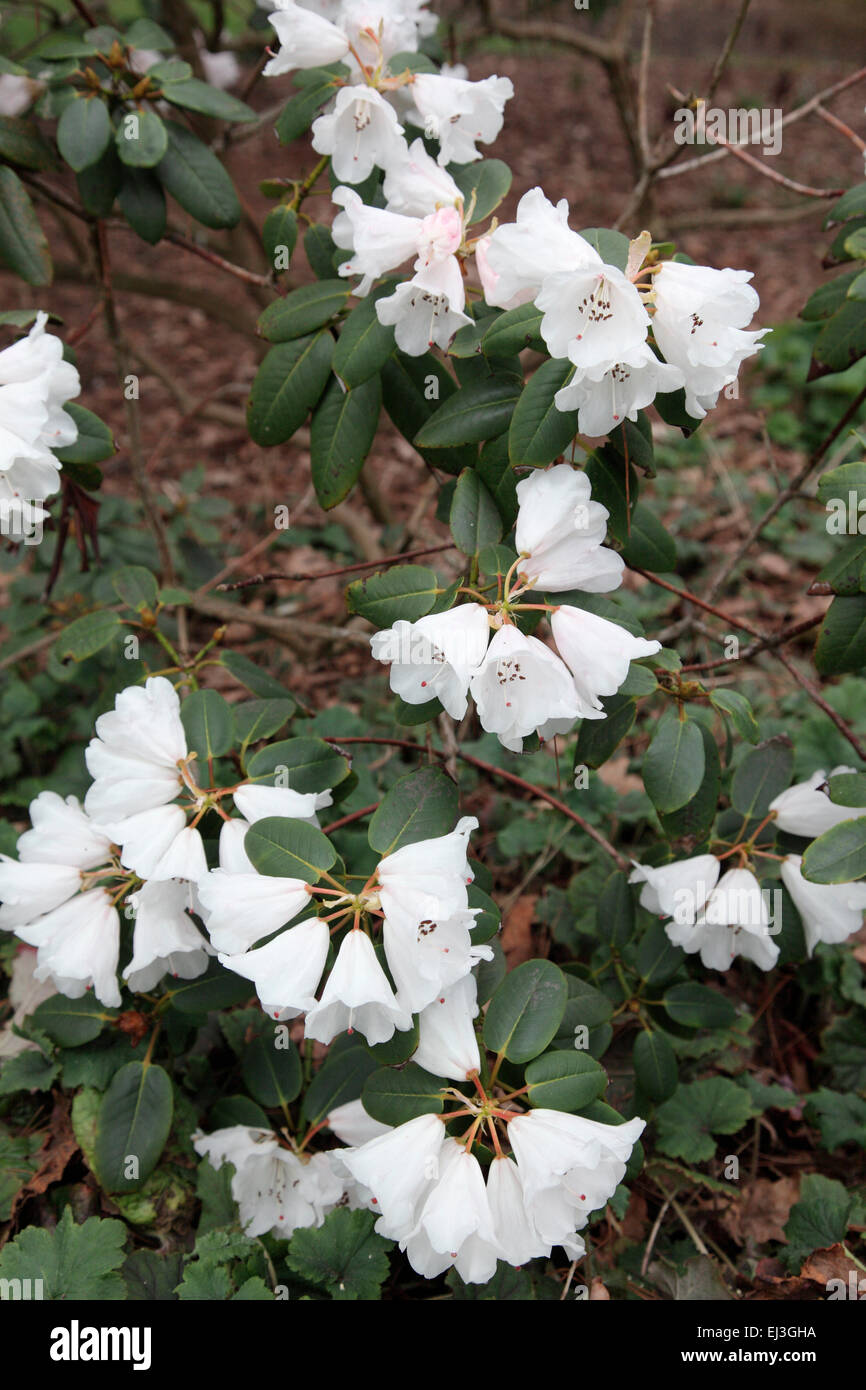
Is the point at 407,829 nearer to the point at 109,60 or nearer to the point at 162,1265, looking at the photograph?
the point at 162,1265

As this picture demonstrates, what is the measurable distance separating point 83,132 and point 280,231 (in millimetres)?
367

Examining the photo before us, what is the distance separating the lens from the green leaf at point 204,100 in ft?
5.58

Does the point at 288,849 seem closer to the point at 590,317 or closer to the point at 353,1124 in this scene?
the point at 353,1124

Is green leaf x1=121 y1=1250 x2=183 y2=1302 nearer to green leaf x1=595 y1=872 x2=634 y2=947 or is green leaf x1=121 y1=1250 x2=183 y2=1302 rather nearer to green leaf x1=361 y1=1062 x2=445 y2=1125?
green leaf x1=361 y1=1062 x2=445 y2=1125

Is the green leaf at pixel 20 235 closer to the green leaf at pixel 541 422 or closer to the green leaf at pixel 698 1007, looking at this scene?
the green leaf at pixel 541 422

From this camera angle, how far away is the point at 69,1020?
156cm

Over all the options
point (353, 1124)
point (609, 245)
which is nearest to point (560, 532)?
point (609, 245)

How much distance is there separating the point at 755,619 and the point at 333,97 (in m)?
1.83

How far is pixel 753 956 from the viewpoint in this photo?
147cm

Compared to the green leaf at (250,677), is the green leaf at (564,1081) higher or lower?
lower

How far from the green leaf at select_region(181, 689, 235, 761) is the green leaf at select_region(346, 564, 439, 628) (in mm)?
298

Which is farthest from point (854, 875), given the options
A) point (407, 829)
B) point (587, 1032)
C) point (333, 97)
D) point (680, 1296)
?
point (333, 97)

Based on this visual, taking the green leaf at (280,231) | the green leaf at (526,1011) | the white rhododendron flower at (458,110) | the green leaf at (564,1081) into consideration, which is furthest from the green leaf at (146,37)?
the green leaf at (564,1081)

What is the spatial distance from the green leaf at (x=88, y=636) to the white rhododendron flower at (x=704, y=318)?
1.00 metres
